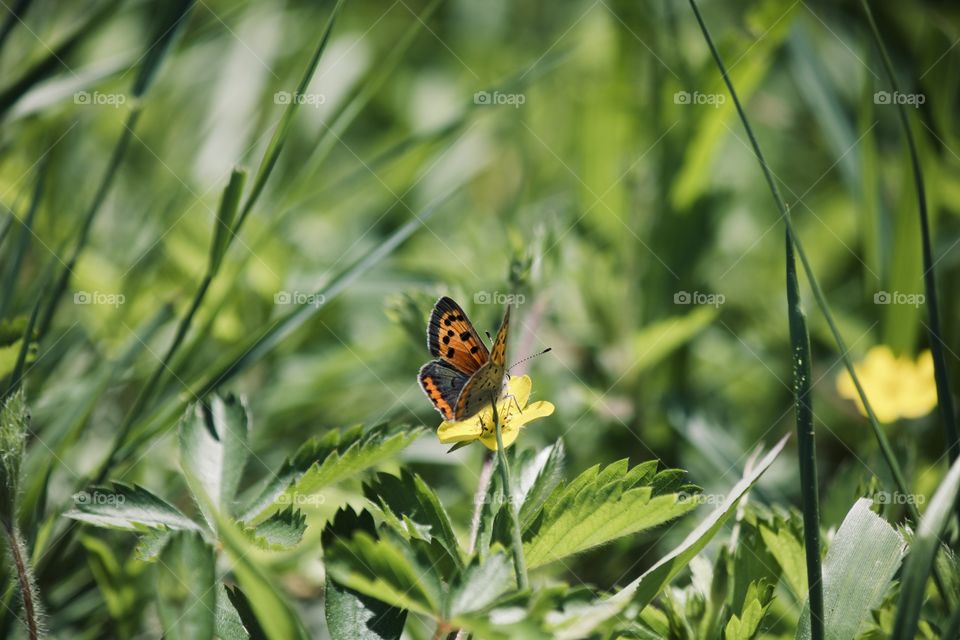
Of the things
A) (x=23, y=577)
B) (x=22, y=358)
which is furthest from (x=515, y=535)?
(x=22, y=358)

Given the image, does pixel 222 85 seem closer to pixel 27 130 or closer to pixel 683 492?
pixel 27 130

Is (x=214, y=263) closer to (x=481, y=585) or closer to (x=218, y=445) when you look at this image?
(x=218, y=445)

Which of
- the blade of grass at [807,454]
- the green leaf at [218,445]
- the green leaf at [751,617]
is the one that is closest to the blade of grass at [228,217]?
the green leaf at [218,445]

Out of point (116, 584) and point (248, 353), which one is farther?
point (248, 353)

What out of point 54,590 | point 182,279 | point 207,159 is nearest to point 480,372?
point 54,590

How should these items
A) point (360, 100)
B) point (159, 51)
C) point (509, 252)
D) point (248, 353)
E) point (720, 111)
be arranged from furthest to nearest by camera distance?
1. point (720, 111)
2. point (360, 100)
3. point (509, 252)
4. point (159, 51)
5. point (248, 353)
